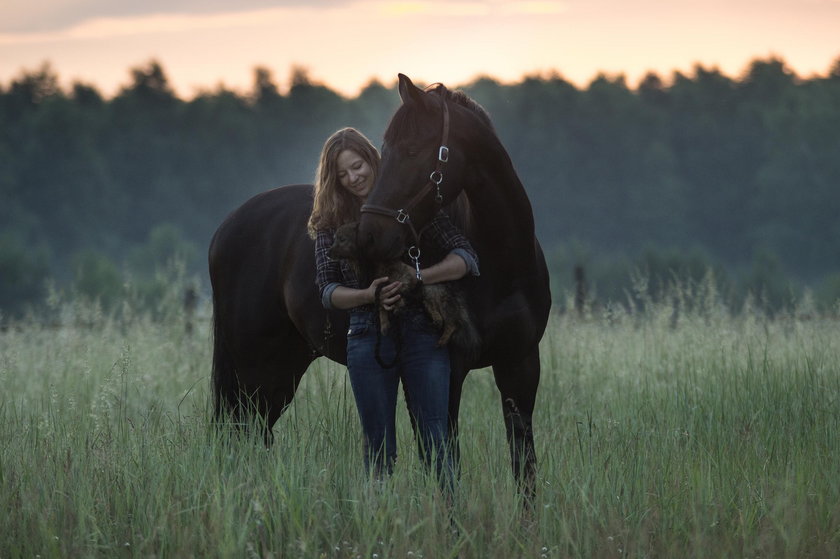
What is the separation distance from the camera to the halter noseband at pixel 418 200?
3.68 metres

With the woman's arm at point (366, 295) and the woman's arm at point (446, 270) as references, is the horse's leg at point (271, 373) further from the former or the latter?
the woman's arm at point (446, 270)

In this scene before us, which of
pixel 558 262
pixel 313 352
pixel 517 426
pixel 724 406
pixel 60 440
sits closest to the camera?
pixel 517 426

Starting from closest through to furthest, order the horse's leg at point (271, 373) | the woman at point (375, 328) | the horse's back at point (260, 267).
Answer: the woman at point (375, 328) < the horse's back at point (260, 267) < the horse's leg at point (271, 373)

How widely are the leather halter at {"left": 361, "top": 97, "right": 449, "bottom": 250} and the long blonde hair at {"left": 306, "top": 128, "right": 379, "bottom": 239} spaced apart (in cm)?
38

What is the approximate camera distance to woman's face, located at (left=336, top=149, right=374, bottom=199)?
13.4 feet

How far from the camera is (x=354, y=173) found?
407cm

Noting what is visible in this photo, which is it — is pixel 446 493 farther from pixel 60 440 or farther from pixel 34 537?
pixel 60 440

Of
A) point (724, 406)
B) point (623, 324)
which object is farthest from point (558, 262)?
point (724, 406)

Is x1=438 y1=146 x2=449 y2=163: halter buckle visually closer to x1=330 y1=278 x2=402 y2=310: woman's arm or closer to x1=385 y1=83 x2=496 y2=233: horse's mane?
x1=385 y1=83 x2=496 y2=233: horse's mane

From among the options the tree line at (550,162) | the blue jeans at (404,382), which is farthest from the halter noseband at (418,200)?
the tree line at (550,162)

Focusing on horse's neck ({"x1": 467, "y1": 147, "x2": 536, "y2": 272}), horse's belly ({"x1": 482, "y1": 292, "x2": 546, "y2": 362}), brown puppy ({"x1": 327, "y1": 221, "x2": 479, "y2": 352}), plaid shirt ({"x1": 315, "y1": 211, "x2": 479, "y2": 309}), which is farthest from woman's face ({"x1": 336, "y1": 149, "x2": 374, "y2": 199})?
horse's belly ({"x1": 482, "y1": 292, "x2": 546, "y2": 362})

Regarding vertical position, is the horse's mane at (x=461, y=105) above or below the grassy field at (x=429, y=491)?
above

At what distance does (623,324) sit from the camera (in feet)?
30.2

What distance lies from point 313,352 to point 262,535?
1.95m
